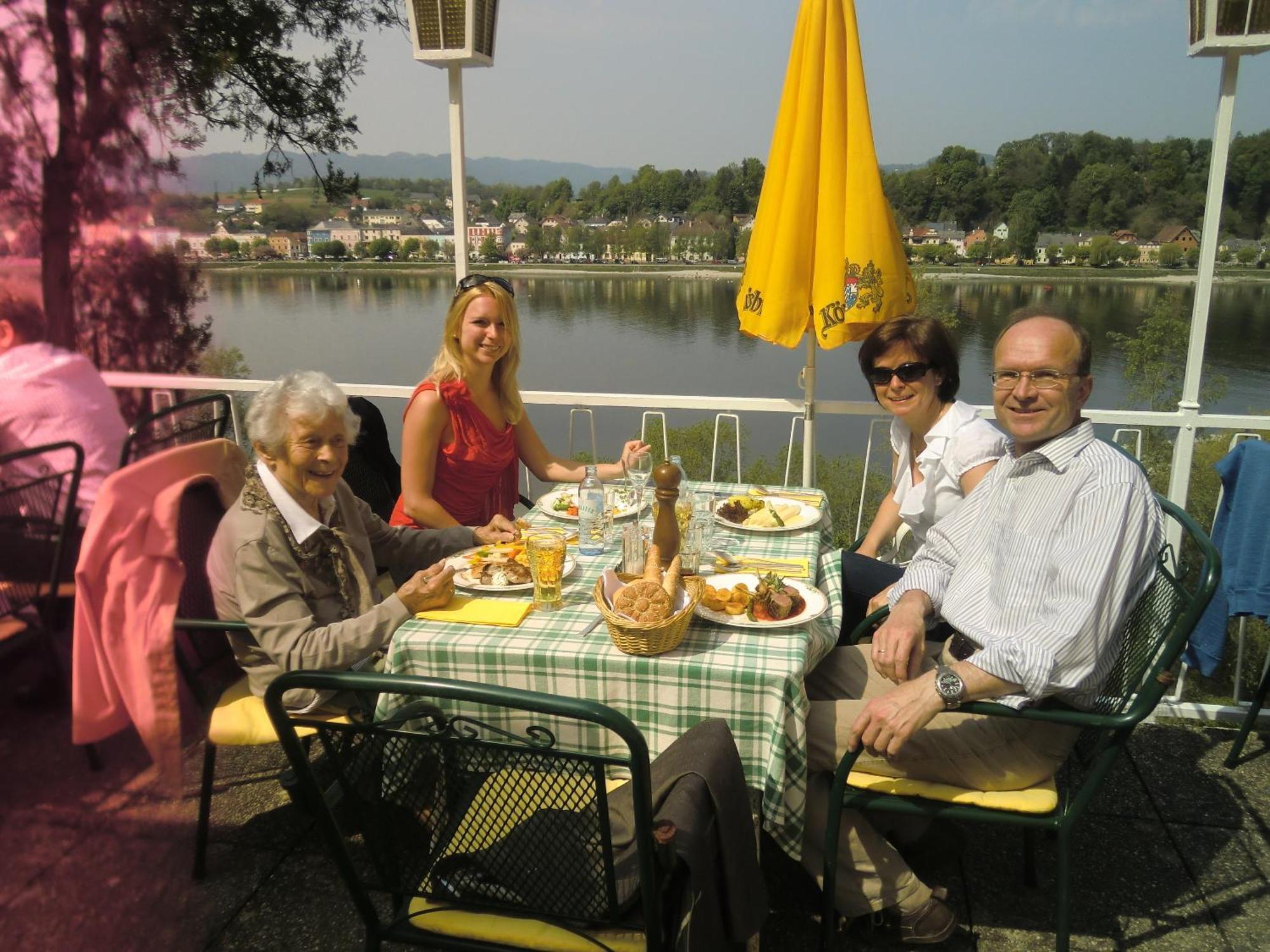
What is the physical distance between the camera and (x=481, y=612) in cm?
200

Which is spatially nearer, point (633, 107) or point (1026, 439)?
point (1026, 439)

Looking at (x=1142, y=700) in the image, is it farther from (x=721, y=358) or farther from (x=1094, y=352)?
(x=721, y=358)

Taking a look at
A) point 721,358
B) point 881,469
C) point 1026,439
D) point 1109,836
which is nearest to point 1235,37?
point 1026,439

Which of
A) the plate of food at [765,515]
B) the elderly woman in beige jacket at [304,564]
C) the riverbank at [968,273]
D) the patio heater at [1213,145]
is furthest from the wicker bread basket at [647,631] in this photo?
the patio heater at [1213,145]

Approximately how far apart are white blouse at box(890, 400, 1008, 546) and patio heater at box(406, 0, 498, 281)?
170 cm

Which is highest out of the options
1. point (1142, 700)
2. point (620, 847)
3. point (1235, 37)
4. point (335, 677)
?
point (1235, 37)

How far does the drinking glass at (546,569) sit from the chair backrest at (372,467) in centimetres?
148

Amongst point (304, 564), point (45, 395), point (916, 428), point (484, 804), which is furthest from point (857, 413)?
point (45, 395)

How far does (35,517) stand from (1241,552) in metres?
3.11

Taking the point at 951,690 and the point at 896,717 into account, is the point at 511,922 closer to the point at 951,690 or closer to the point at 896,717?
the point at 896,717

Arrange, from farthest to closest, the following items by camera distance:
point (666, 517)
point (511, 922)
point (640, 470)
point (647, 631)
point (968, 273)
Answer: point (968, 273), point (640, 470), point (666, 517), point (647, 631), point (511, 922)

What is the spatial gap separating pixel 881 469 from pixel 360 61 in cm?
409

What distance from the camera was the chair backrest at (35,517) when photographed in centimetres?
36

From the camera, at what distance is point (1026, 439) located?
205 cm
